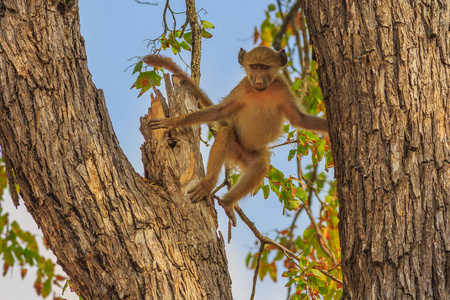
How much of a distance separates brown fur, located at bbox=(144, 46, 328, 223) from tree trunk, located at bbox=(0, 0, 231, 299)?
1.58 meters

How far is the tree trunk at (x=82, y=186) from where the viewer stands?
138 inches

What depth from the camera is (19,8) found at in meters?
3.88

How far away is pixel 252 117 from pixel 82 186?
259 cm

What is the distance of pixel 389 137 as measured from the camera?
3.20 m

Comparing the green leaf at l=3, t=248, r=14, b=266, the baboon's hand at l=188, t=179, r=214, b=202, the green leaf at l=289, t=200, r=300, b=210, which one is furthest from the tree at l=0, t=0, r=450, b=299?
the green leaf at l=3, t=248, r=14, b=266

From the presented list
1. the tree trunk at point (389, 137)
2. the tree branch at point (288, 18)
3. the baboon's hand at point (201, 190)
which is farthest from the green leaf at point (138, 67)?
the tree branch at point (288, 18)

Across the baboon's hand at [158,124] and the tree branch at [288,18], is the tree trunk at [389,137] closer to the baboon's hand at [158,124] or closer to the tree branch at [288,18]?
the baboon's hand at [158,124]

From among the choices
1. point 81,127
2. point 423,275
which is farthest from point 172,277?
point 423,275

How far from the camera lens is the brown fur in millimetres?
5531

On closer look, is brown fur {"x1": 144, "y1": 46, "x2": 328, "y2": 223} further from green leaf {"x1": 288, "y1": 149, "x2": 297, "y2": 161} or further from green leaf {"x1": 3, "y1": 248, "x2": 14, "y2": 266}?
green leaf {"x1": 3, "y1": 248, "x2": 14, "y2": 266}

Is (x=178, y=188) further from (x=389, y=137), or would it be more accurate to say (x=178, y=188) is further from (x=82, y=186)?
(x=389, y=137)

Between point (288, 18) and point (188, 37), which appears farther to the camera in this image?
point (288, 18)

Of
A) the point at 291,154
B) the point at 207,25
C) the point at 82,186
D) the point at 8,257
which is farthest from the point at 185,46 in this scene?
the point at 8,257

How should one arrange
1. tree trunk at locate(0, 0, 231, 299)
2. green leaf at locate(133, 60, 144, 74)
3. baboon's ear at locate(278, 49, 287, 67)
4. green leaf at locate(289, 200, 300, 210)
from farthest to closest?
baboon's ear at locate(278, 49, 287, 67) < green leaf at locate(289, 200, 300, 210) < green leaf at locate(133, 60, 144, 74) < tree trunk at locate(0, 0, 231, 299)
